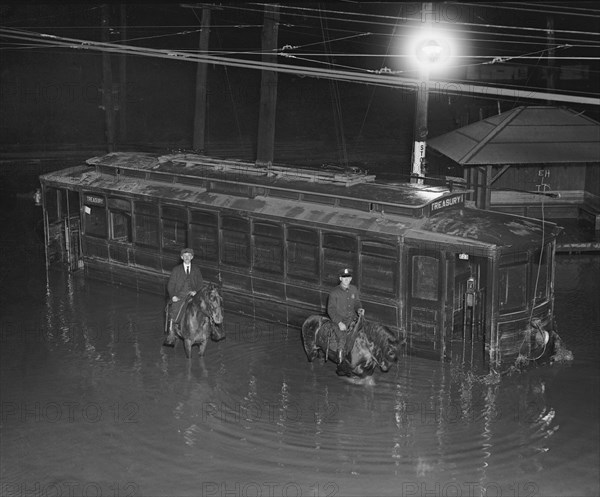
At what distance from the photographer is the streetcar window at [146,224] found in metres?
21.0

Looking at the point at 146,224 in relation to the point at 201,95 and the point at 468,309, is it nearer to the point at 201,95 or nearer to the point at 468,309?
the point at 468,309

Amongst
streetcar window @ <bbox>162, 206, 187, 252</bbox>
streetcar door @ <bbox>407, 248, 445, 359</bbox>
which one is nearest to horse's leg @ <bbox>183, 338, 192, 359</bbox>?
streetcar window @ <bbox>162, 206, 187, 252</bbox>

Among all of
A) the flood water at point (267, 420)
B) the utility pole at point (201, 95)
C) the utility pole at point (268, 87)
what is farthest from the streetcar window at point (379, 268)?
the utility pole at point (201, 95)

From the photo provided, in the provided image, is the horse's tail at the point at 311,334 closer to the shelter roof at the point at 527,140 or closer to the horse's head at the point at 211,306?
the horse's head at the point at 211,306

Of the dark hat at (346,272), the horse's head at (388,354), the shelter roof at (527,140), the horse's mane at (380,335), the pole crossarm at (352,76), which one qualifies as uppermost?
the pole crossarm at (352,76)

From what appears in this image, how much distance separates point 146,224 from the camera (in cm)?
2125

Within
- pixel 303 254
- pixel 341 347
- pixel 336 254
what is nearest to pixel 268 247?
pixel 303 254

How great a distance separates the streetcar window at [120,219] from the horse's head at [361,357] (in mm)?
8148

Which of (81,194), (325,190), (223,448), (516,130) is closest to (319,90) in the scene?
(516,130)

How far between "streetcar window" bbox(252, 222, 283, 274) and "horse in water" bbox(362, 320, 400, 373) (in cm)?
323

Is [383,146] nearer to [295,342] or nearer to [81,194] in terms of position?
[81,194]

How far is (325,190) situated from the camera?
59.4ft

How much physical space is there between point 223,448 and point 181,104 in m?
44.5

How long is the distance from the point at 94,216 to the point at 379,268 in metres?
9.06
